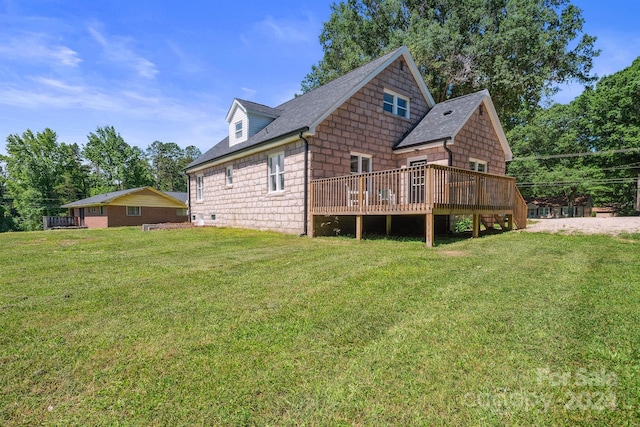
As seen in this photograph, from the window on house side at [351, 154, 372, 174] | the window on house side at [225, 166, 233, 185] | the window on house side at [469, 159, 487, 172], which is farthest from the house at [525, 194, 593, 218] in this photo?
the window on house side at [225, 166, 233, 185]

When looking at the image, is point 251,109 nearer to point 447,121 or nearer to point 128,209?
point 447,121

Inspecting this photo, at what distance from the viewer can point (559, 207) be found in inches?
1566

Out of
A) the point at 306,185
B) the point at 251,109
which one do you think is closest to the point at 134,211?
the point at 251,109

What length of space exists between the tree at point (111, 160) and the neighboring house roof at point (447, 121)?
1882 inches

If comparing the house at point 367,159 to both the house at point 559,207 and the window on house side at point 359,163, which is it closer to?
the window on house side at point 359,163

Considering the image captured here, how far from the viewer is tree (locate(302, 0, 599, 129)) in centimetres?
1866

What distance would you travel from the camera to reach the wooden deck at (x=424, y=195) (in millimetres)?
7918

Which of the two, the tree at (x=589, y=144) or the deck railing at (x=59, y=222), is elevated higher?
the tree at (x=589, y=144)

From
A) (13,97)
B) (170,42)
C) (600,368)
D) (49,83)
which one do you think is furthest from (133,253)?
(13,97)

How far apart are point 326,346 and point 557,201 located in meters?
48.2

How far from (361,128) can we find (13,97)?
18298 millimetres

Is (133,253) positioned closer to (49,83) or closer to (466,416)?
(466,416)

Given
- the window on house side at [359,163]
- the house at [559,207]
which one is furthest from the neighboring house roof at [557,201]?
the window on house side at [359,163]

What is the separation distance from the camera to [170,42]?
36.7 feet
